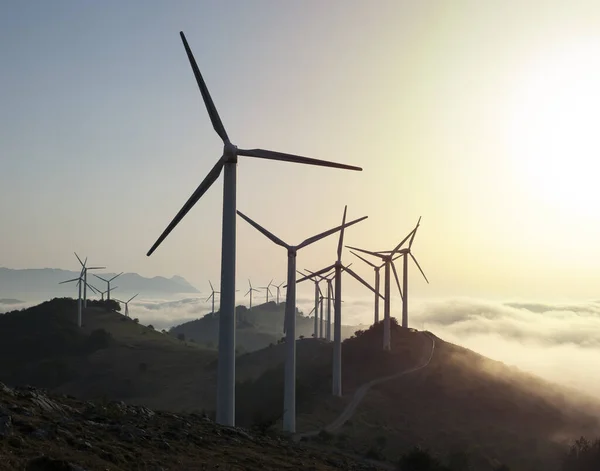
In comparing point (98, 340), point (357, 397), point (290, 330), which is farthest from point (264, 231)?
point (98, 340)

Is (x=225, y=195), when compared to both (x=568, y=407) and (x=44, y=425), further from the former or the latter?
(x=568, y=407)

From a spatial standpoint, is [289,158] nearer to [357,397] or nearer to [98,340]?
[357,397]

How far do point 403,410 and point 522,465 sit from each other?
27.5 m

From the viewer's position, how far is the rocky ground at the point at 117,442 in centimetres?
2030

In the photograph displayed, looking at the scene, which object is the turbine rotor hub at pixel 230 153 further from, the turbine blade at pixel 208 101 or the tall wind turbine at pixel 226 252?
the turbine blade at pixel 208 101

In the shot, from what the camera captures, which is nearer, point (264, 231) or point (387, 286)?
point (264, 231)

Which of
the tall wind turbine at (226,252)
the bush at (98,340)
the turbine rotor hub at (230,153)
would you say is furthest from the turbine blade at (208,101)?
the bush at (98,340)

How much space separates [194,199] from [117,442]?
86.8 ft

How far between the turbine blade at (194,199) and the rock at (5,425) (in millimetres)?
24268

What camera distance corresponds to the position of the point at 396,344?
14050cm

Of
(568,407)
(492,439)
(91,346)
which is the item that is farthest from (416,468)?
(91,346)

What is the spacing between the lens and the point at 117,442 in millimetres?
23812

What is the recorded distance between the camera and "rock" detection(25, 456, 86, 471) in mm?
18625

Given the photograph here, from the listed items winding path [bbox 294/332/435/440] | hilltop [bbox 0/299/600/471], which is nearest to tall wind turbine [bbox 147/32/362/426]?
hilltop [bbox 0/299/600/471]
